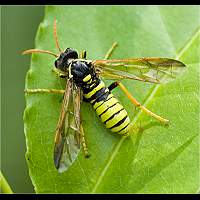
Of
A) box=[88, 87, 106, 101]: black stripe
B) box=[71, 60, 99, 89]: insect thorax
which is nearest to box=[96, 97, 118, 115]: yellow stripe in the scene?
box=[88, 87, 106, 101]: black stripe

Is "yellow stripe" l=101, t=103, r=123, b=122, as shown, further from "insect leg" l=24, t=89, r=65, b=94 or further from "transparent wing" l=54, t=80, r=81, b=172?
"insect leg" l=24, t=89, r=65, b=94

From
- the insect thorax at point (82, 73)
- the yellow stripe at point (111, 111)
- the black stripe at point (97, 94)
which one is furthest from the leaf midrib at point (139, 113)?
the insect thorax at point (82, 73)

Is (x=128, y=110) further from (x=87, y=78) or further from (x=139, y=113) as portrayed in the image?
(x=87, y=78)

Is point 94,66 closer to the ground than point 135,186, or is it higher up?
higher up

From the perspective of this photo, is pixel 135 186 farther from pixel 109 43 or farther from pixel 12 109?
pixel 12 109

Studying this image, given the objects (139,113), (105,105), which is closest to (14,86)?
(105,105)

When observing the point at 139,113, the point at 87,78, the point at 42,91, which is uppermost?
the point at 42,91

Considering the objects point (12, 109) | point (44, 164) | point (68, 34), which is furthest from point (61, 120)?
point (12, 109)
